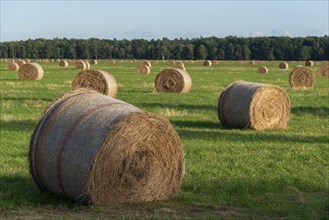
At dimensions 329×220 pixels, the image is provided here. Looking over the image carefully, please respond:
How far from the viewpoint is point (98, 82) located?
2803cm

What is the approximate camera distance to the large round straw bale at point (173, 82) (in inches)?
1222

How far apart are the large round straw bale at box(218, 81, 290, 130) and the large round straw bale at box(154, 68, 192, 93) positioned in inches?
494

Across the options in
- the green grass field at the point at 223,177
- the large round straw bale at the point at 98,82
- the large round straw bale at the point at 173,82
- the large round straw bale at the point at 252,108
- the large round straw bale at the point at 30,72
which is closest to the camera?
the green grass field at the point at 223,177

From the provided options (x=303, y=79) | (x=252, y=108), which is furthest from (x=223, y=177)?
(x=303, y=79)

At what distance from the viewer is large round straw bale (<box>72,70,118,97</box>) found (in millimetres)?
27734

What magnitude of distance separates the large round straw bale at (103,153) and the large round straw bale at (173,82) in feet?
69.8

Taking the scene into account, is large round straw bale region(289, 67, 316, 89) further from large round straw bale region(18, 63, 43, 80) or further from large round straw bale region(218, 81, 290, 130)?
large round straw bale region(218, 81, 290, 130)

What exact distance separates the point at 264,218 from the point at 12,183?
170 inches

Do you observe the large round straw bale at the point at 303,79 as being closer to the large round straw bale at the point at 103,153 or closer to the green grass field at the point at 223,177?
the green grass field at the point at 223,177

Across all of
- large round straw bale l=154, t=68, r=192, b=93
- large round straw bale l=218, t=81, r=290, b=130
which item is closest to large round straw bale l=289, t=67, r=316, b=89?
large round straw bale l=154, t=68, r=192, b=93

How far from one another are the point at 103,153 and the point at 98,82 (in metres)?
19.4

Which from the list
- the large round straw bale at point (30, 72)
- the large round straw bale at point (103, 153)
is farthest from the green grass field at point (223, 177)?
the large round straw bale at point (30, 72)

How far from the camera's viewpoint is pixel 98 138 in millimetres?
8836

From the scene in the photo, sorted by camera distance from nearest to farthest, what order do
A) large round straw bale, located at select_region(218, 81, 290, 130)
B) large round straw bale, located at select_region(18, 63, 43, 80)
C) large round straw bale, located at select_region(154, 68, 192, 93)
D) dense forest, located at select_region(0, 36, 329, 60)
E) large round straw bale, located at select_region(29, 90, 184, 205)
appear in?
large round straw bale, located at select_region(29, 90, 184, 205)
large round straw bale, located at select_region(218, 81, 290, 130)
large round straw bale, located at select_region(154, 68, 192, 93)
large round straw bale, located at select_region(18, 63, 43, 80)
dense forest, located at select_region(0, 36, 329, 60)
